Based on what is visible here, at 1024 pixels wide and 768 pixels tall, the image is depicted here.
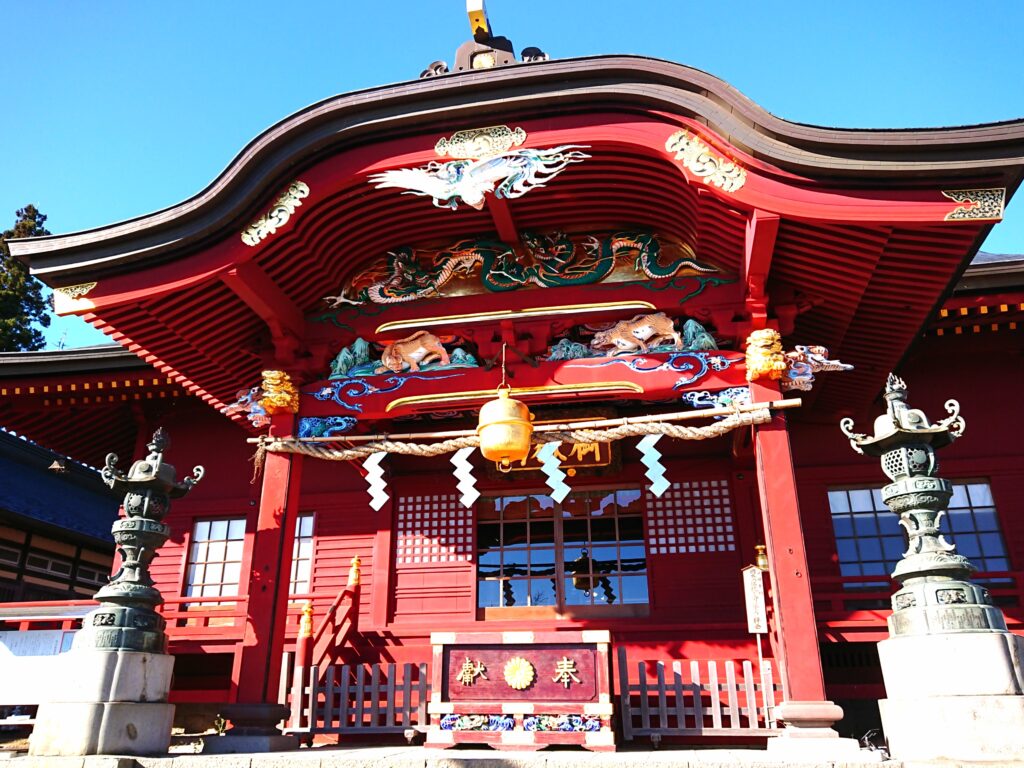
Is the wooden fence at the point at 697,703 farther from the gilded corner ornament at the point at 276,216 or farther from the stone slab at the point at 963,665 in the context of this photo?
the gilded corner ornament at the point at 276,216

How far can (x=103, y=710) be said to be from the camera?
19.8ft

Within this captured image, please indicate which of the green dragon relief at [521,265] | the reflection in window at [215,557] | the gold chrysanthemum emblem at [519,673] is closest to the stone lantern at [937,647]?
the gold chrysanthemum emblem at [519,673]

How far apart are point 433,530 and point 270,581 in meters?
3.14

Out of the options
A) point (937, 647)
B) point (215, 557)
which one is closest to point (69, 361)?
point (215, 557)

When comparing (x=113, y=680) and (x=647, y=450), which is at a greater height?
(x=647, y=450)

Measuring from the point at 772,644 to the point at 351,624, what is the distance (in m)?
4.94

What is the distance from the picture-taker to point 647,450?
752cm

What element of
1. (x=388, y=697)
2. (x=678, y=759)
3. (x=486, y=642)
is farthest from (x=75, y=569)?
(x=678, y=759)

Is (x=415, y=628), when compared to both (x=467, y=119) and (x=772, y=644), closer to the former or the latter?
(x=772, y=644)

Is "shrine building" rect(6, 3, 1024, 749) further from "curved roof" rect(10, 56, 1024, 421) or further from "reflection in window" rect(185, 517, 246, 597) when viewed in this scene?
"reflection in window" rect(185, 517, 246, 597)

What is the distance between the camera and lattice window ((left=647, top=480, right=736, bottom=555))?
9.87m

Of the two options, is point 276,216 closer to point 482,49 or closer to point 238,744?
point 482,49

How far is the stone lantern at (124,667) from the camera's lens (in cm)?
602

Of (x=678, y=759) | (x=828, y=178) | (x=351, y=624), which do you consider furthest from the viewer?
(x=351, y=624)
